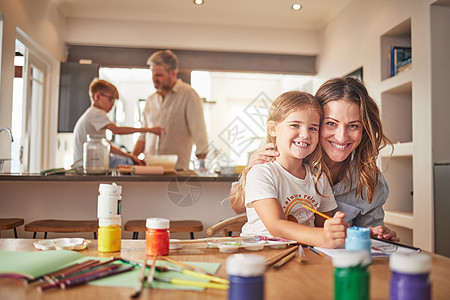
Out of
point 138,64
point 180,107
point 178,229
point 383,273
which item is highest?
point 138,64

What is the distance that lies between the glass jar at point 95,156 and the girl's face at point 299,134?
1644 millimetres

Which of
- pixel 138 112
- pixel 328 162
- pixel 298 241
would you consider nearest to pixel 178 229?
pixel 328 162

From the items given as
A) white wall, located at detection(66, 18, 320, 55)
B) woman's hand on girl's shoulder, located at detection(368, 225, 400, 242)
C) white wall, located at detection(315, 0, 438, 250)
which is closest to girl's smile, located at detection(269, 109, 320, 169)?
woman's hand on girl's shoulder, located at detection(368, 225, 400, 242)

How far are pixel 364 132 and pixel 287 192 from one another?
40cm

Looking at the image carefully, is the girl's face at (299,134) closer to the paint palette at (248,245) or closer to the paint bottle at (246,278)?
the paint palette at (248,245)

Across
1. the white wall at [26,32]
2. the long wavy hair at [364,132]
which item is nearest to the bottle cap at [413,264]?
the long wavy hair at [364,132]

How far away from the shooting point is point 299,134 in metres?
1.42

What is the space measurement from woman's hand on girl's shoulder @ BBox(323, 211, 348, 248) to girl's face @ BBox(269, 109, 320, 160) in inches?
15.9

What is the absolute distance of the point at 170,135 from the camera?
434 cm

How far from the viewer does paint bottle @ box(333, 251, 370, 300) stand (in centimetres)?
61

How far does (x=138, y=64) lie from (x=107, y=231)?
15.0 feet

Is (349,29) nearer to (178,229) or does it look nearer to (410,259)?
(178,229)

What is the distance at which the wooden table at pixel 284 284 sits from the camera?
0.71 meters

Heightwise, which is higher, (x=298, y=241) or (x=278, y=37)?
(x=278, y=37)
